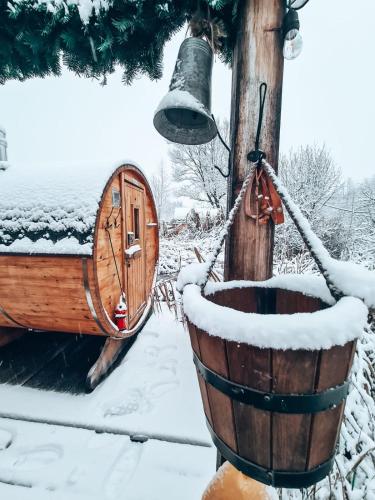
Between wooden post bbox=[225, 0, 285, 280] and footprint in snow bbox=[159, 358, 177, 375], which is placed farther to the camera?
footprint in snow bbox=[159, 358, 177, 375]

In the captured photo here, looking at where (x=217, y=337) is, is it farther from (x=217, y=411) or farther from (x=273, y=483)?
(x=273, y=483)

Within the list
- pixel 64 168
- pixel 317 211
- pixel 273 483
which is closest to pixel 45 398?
pixel 64 168

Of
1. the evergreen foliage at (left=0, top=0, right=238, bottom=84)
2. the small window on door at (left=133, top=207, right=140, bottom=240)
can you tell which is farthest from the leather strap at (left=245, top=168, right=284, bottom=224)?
the small window on door at (left=133, top=207, right=140, bottom=240)

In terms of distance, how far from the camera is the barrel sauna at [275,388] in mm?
655

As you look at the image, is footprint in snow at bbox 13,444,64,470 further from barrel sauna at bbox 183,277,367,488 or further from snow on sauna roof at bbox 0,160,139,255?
barrel sauna at bbox 183,277,367,488

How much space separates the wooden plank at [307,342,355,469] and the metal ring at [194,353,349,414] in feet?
0.08

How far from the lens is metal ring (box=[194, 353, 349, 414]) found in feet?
2.32

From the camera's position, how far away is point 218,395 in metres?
0.84

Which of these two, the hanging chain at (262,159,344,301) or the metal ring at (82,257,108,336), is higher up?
the hanging chain at (262,159,344,301)

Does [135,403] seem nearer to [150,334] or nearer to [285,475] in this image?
[150,334]

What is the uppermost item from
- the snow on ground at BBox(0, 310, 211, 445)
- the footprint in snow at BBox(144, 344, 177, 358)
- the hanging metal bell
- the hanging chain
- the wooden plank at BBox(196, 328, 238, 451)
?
the hanging metal bell

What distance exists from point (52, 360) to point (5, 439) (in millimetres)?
1389

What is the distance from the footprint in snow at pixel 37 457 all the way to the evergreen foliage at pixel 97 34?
3.10 meters

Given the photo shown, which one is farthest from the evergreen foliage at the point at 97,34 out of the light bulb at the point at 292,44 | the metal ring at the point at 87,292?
the metal ring at the point at 87,292
